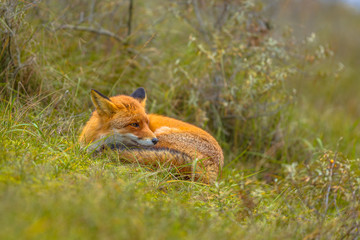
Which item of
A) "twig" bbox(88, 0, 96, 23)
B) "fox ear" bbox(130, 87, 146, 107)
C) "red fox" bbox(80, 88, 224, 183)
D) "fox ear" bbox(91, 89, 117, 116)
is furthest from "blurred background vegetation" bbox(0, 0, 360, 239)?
"fox ear" bbox(91, 89, 117, 116)

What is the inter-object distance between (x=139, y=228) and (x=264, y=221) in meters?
1.52

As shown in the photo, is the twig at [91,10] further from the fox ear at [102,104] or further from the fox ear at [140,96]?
the fox ear at [102,104]

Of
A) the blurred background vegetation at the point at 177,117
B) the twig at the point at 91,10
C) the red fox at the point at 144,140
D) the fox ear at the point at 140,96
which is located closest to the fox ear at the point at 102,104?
the red fox at the point at 144,140

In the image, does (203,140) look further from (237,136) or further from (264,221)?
(237,136)

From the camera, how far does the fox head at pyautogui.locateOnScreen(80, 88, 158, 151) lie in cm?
375

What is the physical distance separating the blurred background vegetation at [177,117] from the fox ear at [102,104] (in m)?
0.42

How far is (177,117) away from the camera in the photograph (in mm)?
5598

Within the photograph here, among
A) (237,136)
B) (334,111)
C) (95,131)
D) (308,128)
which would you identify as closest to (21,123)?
(95,131)

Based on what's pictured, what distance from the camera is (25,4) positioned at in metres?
4.35

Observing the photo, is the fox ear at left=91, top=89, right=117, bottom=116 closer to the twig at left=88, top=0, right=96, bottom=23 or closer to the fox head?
the fox head

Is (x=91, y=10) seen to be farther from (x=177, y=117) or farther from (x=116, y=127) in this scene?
(x=116, y=127)

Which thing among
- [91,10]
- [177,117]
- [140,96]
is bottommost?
[177,117]

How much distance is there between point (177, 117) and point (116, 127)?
193 centimetres

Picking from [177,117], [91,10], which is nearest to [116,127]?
[177,117]
